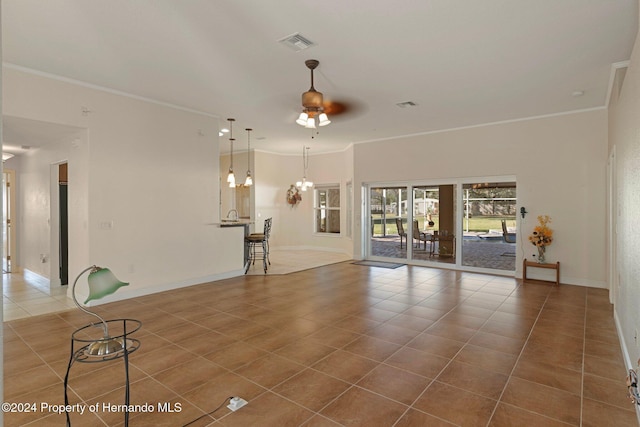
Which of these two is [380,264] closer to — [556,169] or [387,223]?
[387,223]

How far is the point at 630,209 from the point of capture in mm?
3055

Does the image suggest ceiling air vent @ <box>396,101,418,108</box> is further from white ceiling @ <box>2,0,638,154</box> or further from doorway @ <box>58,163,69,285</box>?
doorway @ <box>58,163,69,285</box>

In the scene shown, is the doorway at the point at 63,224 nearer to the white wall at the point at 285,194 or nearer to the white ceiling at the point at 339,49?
A: the white ceiling at the point at 339,49

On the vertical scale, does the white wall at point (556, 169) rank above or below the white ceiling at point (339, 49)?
below

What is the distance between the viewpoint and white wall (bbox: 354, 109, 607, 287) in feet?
19.1

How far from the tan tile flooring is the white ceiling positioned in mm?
2959

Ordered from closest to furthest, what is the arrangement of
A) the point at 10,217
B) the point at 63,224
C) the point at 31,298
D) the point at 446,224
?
the point at 31,298 < the point at 63,224 < the point at 10,217 < the point at 446,224

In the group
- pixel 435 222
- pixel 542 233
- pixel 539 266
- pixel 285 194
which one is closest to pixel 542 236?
pixel 542 233

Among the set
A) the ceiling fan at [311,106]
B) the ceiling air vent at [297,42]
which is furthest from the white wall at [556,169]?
the ceiling air vent at [297,42]

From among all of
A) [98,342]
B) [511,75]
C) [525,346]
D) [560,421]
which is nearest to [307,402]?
[98,342]

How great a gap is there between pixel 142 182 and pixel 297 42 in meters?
3.29

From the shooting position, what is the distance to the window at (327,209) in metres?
10.5

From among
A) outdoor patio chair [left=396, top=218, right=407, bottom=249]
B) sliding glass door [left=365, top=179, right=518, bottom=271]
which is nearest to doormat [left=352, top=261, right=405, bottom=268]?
sliding glass door [left=365, top=179, right=518, bottom=271]

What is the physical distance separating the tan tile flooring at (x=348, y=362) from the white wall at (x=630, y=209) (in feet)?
1.13
